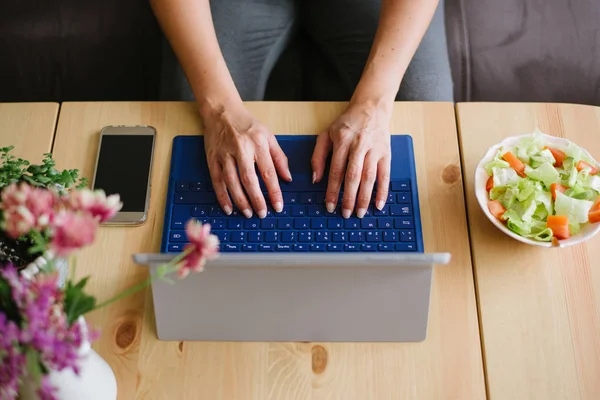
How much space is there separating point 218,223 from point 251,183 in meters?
0.07

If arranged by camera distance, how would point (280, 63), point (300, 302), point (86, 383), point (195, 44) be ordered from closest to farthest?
1. point (86, 383)
2. point (300, 302)
3. point (195, 44)
4. point (280, 63)

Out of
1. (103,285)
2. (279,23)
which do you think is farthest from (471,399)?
(279,23)

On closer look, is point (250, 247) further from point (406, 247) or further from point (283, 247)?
point (406, 247)

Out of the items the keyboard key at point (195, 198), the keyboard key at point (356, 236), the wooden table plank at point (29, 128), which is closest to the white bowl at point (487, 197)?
the keyboard key at point (356, 236)

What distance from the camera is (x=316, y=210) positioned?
840 millimetres

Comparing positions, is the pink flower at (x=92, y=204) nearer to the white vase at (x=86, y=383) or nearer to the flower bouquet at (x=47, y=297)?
the flower bouquet at (x=47, y=297)

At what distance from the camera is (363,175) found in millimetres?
860

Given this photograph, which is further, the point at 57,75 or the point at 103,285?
the point at 57,75

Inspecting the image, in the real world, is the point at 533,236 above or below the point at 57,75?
below

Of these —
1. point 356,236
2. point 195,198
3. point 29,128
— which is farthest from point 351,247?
point 29,128

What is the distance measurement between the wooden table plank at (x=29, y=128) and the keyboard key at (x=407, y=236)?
0.54m

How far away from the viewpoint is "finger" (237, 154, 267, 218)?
84 cm

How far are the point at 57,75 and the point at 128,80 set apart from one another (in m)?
0.16

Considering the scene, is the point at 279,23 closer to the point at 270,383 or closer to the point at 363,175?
the point at 363,175
